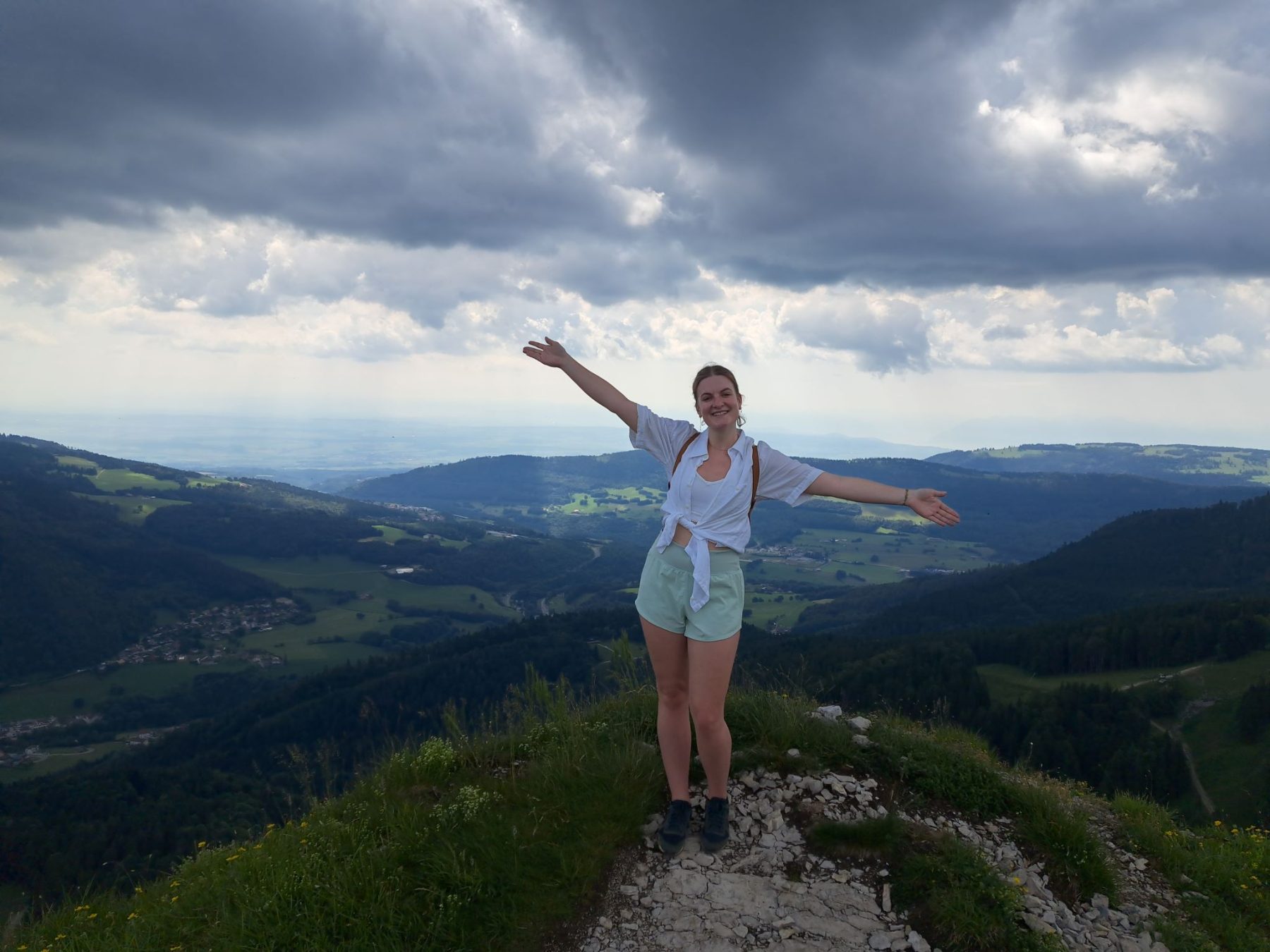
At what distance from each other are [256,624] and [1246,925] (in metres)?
179

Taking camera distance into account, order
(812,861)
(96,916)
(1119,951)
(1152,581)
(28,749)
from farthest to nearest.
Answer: (1152,581)
(28,749)
(96,916)
(812,861)
(1119,951)

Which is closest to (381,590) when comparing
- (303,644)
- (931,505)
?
(303,644)

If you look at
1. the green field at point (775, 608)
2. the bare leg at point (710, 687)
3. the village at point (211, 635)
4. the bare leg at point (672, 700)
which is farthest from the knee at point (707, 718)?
the village at point (211, 635)

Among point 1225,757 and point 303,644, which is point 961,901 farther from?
point 303,644

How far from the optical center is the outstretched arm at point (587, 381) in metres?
Answer: 5.64

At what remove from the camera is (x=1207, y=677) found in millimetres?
83438

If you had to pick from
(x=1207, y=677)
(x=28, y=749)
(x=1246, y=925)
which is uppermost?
(x=1246, y=925)

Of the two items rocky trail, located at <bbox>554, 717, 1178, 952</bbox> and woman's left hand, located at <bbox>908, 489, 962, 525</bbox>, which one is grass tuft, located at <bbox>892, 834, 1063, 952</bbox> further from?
woman's left hand, located at <bbox>908, 489, 962, 525</bbox>

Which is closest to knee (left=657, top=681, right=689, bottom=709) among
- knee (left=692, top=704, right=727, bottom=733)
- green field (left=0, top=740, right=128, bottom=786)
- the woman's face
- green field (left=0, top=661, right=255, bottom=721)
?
knee (left=692, top=704, right=727, bottom=733)

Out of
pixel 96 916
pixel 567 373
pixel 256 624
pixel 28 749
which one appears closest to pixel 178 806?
pixel 28 749

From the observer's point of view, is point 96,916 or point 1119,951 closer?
point 1119,951

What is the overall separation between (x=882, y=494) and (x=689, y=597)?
1.57 meters

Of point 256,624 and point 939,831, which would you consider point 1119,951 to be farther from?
point 256,624

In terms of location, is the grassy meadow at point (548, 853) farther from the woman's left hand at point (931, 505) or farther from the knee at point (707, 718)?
the woman's left hand at point (931, 505)
